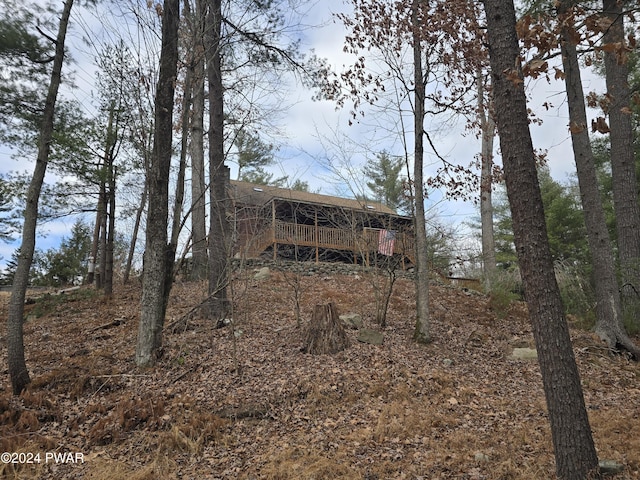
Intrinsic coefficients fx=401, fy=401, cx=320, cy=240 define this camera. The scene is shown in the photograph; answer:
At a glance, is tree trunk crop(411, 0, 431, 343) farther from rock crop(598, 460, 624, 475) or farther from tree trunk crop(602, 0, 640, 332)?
rock crop(598, 460, 624, 475)

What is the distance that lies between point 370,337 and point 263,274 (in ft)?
20.1

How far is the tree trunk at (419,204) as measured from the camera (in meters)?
7.25

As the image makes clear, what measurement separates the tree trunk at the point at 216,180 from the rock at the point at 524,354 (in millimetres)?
5124

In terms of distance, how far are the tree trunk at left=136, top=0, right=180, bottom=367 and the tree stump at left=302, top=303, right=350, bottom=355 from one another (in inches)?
92.3

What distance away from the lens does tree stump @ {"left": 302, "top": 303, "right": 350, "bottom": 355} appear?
6.44m

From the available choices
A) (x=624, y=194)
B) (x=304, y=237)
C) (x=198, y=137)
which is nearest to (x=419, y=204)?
(x=624, y=194)

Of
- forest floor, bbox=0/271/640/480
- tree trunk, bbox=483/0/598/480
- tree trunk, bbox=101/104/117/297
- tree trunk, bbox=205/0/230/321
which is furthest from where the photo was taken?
tree trunk, bbox=101/104/117/297

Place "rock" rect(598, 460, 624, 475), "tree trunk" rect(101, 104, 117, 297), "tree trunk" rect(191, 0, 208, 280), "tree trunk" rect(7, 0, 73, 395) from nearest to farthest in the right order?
"rock" rect(598, 460, 624, 475) → "tree trunk" rect(7, 0, 73, 395) → "tree trunk" rect(191, 0, 208, 280) → "tree trunk" rect(101, 104, 117, 297)

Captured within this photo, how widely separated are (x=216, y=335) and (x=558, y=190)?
55.6 feet

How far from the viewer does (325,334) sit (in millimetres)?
6543

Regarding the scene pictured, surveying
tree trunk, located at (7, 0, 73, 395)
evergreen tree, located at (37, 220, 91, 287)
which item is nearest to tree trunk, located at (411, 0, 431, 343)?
tree trunk, located at (7, 0, 73, 395)

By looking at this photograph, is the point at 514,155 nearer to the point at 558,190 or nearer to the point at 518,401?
the point at 518,401

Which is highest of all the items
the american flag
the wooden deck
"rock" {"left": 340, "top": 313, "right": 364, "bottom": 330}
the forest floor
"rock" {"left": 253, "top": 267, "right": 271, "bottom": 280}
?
the wooden deck

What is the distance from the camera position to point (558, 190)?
58.9ft
